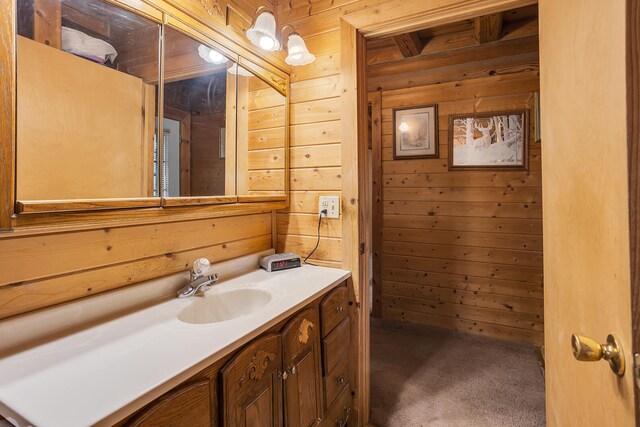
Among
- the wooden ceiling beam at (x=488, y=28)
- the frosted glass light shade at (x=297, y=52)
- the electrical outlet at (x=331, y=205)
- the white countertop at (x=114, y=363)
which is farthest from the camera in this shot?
the wooden ceiling beam at (x=488, y=28)

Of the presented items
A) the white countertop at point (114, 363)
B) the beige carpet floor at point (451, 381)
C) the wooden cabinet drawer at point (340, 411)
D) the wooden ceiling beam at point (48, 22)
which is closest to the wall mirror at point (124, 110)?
the wooden ceiling beam at point (48, 22)

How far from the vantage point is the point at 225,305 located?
134 cm

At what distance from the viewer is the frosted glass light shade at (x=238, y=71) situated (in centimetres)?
151

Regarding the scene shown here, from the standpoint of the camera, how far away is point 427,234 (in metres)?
2.88

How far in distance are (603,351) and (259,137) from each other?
157 centimetres

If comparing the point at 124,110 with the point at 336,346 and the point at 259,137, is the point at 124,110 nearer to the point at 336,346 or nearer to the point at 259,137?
the point at 259,137

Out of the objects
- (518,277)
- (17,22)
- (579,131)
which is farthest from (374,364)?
(17,22)

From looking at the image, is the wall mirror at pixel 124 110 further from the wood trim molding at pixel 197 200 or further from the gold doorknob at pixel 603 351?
the gold doorknob at pixel 603 351

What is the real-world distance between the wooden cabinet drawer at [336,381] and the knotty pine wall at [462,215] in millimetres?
1586

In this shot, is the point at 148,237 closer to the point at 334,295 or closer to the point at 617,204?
the point at 334,295

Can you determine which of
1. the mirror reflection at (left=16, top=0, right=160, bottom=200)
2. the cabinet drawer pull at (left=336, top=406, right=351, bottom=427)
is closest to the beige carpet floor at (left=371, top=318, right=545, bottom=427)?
the cabinet drawer pull at (left=336, top=406, right=351, bottom=427)

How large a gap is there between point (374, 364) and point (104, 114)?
7.08 ft

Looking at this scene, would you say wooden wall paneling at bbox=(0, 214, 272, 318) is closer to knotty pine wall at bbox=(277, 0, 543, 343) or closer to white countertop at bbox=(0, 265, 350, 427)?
white countertop at bbox=(0, 265, 350, 427)

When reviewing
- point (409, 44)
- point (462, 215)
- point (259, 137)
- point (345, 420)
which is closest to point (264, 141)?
point (259, 137)
